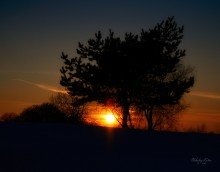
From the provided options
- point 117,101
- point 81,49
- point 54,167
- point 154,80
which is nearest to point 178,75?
point 154,80

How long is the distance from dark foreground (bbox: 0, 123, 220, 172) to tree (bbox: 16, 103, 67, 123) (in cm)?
4012

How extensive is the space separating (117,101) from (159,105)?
426cm

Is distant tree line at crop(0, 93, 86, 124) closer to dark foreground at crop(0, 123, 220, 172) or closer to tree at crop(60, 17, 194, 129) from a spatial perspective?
tree at crop(60, 17, 194, 129)

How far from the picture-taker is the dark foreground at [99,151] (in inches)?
222

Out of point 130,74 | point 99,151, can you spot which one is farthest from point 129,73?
point 99,151

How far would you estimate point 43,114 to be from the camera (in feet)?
164

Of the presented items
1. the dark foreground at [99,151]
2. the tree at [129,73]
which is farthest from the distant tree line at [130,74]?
the dark foreground at [99,151]

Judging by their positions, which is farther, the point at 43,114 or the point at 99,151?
the point at 43,114

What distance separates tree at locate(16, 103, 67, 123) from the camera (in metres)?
49.0

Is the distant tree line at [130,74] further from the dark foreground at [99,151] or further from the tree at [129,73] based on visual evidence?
the dark foreground at [99,151]

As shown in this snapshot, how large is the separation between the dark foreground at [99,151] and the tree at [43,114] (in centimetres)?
4012

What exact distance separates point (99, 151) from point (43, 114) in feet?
144

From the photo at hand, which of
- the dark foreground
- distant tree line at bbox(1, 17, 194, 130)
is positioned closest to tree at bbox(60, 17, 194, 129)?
distant tree line at bbox(1, 17, 194, 130)

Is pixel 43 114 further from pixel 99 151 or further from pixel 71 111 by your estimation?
pixel 99 151
